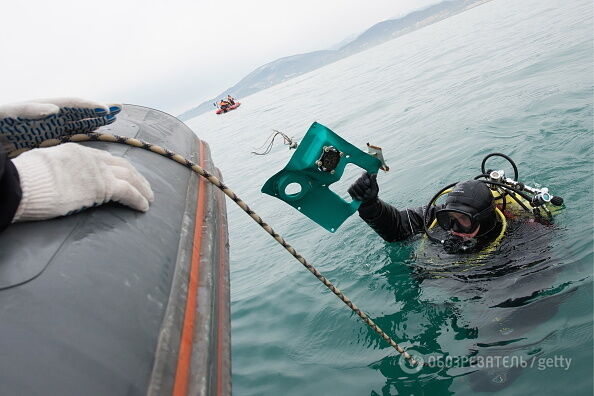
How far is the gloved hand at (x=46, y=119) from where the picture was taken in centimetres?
204

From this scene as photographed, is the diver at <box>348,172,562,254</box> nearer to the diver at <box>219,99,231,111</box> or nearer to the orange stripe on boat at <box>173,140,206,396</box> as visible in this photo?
the orange stripe on boat at <box>173,140,206,396</box>

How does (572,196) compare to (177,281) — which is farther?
(572,196)

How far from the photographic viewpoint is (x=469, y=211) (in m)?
3.47

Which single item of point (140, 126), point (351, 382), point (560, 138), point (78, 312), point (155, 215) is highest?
point (140, 126)

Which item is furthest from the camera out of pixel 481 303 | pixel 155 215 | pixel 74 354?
pixel 481 303

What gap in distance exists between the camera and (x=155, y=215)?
93.1 inches

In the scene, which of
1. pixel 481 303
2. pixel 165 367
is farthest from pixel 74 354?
pixel 481 303

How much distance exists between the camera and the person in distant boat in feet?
5.62

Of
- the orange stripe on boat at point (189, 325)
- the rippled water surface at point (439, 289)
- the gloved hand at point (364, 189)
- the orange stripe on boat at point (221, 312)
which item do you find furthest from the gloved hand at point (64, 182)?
the rippled water surface at point (439, 289)

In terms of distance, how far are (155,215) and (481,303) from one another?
2847 mm

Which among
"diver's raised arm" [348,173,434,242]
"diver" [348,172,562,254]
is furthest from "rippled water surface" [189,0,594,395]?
"diver's raised arm" [348,173,434,242]

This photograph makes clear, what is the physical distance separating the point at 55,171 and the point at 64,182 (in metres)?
0.07

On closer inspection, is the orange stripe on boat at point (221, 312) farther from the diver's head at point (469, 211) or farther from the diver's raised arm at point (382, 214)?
the diver's head at point (469, 211)

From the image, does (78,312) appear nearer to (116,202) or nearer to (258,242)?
(116,202)
